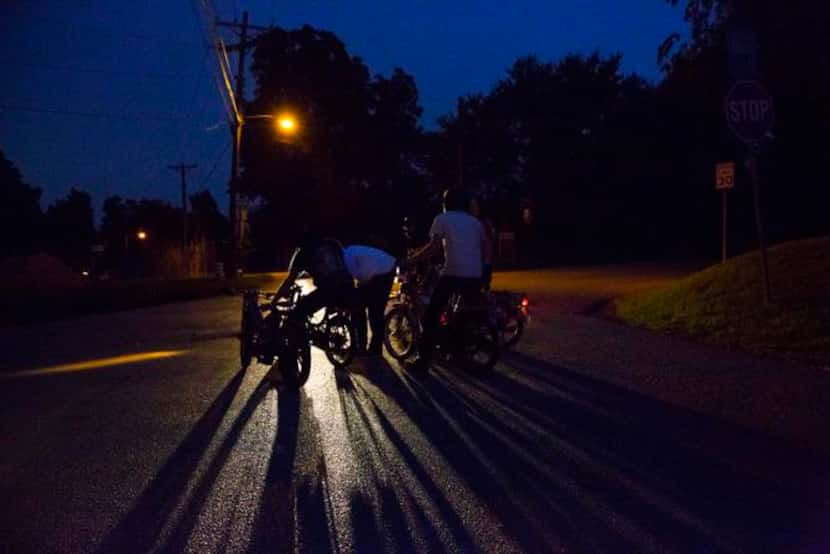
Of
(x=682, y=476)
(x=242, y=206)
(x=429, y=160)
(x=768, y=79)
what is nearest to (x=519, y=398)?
(x=682, y=476)

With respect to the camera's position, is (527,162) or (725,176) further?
(527,162)

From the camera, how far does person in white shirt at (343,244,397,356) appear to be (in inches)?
430

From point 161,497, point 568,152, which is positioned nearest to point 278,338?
point 161,497

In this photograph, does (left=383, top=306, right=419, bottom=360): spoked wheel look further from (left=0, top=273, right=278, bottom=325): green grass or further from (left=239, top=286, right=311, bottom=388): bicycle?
(left=0, top=273, right=278, bottom=325): green grass

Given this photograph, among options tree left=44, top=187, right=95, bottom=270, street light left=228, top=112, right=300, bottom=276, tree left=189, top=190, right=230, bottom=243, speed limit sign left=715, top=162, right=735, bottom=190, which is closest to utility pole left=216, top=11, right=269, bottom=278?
street light left=228, top=112, right=300, bottom=276

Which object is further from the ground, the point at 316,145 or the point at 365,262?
the point at 316,145

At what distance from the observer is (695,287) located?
643 inches

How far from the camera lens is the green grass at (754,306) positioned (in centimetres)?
1208

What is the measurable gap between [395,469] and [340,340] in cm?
448

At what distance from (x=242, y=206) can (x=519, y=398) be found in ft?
106

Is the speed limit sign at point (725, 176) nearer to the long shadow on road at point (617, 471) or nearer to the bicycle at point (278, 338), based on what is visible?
the long shadow on road at point (617, 471)

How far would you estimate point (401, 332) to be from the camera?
11477 millimetres

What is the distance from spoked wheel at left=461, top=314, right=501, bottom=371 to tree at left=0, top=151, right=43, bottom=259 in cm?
5613

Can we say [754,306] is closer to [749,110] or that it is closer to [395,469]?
[749,110]
